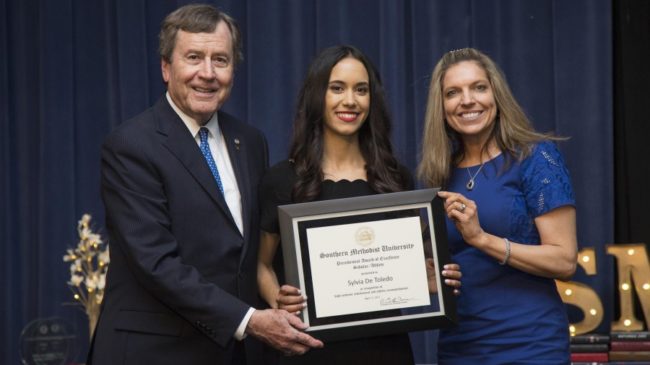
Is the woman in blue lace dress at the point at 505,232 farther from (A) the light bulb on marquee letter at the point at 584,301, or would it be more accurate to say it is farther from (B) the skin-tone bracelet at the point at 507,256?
(A) the light bulb on marquee letter at the point at 584,301

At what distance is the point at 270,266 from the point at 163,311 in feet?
1.23

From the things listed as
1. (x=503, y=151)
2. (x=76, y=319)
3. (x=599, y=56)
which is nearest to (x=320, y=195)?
(x=503, y=151)

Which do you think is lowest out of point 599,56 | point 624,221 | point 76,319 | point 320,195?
point 76,319

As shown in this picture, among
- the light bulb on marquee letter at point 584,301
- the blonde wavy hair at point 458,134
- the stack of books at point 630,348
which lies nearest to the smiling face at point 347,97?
the blonde wavy hair at point 458,134

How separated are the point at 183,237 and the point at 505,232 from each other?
0.88m

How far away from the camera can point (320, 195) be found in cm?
276

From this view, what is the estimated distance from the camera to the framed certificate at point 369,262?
2.57 m

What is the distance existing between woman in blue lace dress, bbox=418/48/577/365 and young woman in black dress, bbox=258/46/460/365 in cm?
18

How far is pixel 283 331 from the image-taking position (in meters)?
2.53

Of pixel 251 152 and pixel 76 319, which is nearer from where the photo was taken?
pixel 251 152

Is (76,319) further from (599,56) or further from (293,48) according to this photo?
(599,56)

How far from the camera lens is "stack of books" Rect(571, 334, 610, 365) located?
4.07 m
